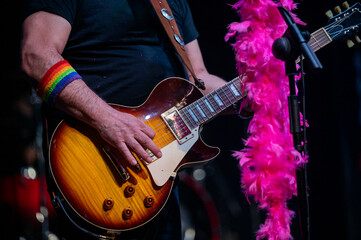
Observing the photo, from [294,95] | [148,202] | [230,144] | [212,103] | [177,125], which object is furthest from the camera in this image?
[230,144]

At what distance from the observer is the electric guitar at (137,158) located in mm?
1020

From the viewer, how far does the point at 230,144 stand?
2475mm

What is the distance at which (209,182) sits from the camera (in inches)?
103

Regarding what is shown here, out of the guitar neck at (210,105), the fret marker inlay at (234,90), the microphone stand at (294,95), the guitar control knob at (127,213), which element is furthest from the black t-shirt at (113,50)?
the microphone stand at (294,95)

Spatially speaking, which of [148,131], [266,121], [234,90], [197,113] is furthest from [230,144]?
[148,131]

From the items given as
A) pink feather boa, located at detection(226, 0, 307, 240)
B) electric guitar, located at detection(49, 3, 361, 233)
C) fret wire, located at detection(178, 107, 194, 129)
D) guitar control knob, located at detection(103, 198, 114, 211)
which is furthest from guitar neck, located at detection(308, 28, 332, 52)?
guitar control knob, located at detection(103, 198, 114, 211)

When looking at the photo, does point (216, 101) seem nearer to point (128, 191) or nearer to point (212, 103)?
point (212, 103)

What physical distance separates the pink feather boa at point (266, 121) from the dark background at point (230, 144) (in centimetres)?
118

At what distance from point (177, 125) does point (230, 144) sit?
131 centimetres

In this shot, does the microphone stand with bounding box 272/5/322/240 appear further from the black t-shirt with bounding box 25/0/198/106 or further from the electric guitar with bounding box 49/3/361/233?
the black t-shirt with bounding box 25/0/198/106

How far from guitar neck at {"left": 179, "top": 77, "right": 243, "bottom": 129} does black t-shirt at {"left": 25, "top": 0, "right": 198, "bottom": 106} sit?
0.18m

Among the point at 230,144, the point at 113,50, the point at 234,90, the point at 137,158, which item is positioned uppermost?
the point at 113,50

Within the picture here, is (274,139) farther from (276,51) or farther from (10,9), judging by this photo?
(10,9)

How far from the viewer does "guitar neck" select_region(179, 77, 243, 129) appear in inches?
50.3
